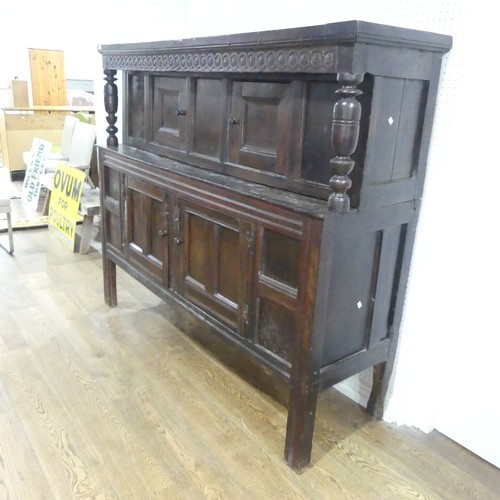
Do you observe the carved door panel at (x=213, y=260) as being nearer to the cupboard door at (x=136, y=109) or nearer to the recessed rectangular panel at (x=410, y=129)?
the recessed rectangular panel at (x=410, y=129)

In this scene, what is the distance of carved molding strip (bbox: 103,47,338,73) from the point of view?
1368 mm

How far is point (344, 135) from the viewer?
136 centimetres

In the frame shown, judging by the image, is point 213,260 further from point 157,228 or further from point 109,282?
point 109,282

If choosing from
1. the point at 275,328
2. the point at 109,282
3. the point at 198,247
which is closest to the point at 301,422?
the point at 275,328

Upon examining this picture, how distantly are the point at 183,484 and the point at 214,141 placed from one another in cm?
129

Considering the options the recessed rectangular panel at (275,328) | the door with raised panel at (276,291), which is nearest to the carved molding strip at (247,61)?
the door with raised panel at (276,291)

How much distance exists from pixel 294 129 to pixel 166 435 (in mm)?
1234

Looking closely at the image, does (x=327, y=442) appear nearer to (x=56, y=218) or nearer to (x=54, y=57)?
(x=56, y=218)

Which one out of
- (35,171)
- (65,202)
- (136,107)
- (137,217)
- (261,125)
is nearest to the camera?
(261,125)

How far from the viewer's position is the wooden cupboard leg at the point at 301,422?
1612 mm

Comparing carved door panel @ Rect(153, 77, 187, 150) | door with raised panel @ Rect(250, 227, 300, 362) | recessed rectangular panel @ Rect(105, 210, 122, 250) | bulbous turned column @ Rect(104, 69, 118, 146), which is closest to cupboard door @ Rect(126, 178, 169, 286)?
recessed rectangular panel @ Rect(105, 210, 122, 250)

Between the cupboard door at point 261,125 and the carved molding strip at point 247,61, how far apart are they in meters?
0.13

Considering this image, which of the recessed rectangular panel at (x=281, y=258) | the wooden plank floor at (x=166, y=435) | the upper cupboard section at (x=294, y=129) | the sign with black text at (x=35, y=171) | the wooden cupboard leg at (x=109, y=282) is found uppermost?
the upper cupboard section at (x=294, y=129)

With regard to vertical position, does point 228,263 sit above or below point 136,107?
below
